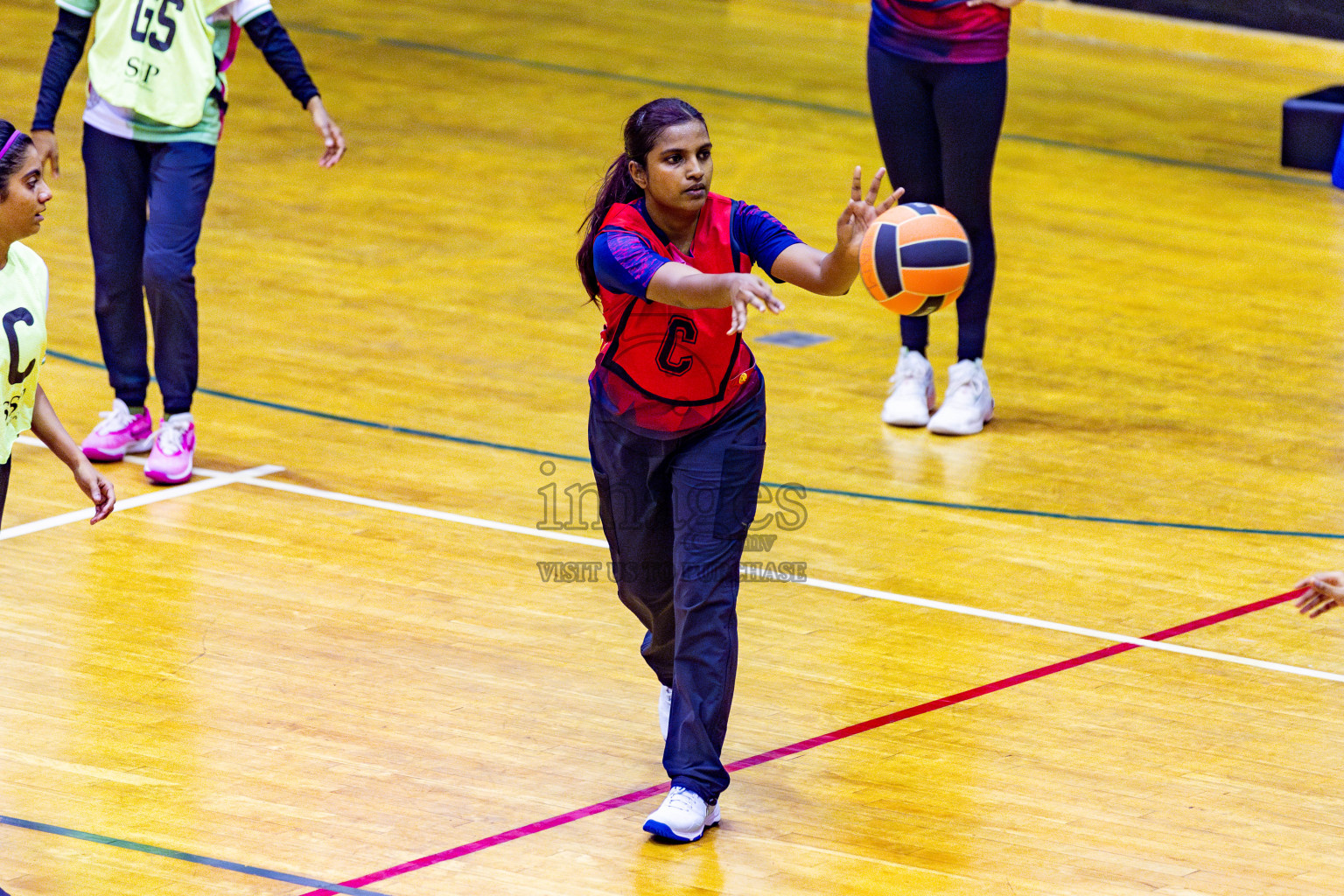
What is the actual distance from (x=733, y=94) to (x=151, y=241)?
7.25 metres

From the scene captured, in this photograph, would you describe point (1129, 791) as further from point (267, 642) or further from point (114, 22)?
point (114, 22)

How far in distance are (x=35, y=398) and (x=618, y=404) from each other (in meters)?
1.19

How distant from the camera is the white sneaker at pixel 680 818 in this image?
403cm

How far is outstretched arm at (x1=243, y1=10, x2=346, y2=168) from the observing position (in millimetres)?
6117

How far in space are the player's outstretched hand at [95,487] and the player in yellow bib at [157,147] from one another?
200cm

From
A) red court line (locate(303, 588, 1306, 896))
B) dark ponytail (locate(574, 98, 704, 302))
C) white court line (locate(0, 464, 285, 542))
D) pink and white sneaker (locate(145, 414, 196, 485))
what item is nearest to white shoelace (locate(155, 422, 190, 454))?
pink and white sneaker (locate(145, 414, 196, 485))

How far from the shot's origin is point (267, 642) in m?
5.01

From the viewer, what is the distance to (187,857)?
390 cm

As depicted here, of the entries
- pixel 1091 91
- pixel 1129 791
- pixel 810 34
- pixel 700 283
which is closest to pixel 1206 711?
pixel 1129 791

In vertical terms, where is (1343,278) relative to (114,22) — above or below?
below

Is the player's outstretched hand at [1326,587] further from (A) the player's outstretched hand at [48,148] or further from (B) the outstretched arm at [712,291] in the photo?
(A) the player's outstretched hand at [48,148]

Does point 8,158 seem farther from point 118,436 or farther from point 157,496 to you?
point 118,436

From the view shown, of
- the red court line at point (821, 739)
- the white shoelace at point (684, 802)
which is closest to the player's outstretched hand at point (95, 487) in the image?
Answer: the red court line at point (821, 739)

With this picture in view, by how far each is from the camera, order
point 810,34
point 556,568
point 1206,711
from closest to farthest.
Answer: point 1206,711 → point 556,568 → point 810,34
